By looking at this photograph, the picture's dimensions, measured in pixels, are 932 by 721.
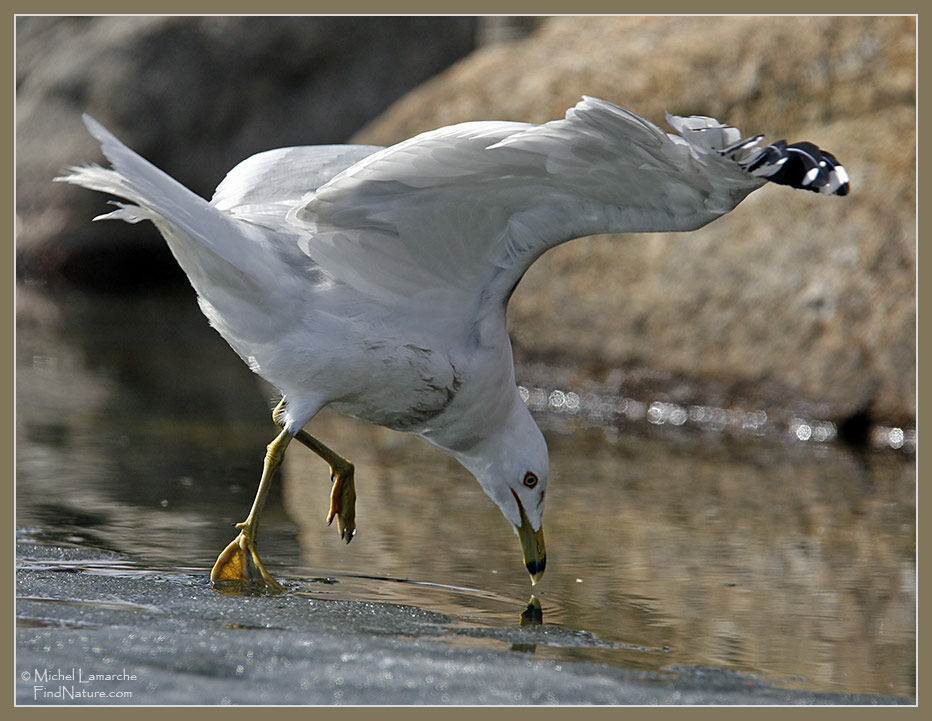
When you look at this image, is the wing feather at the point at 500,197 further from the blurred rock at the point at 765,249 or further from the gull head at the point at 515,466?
the blurred rock at the point at 765,249

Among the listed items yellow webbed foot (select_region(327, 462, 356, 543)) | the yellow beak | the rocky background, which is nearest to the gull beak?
the yellow beak

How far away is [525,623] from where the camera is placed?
4895 mm

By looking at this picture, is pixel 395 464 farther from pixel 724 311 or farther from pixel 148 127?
pixel 148 127

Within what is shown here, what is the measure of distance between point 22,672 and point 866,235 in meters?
6.83

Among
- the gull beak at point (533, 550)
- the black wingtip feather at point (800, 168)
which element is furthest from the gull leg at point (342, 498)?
the black wingtip feather at point (800, 168)

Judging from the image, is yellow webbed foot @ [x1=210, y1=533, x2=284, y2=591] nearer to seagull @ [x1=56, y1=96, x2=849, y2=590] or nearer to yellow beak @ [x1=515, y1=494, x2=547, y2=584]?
seagull @ [x1=56, y1=96, x2=849, y2=590]

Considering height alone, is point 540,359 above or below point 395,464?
above

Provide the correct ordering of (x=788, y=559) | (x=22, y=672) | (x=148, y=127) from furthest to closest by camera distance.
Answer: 1. (x=148, y=127)
2. (x=788, y=559)
3. (x=22, y=672)

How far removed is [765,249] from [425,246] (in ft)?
16.2

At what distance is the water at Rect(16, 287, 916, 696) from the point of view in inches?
195

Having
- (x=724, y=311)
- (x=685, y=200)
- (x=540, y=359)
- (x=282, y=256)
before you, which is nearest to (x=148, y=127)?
(x=540, y=359)

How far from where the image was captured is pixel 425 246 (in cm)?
527

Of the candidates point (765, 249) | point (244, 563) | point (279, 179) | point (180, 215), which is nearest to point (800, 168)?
point (180, 215)

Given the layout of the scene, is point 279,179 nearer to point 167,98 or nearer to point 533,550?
point 533,550
